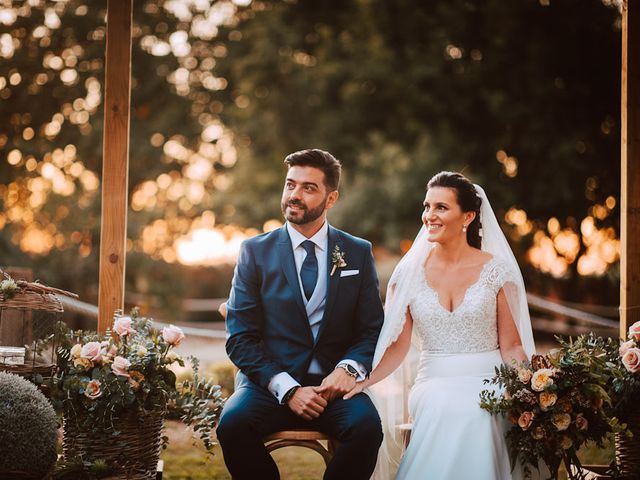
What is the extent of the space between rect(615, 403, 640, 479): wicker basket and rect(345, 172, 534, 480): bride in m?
0.66

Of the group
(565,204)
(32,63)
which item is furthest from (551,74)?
(32,63)

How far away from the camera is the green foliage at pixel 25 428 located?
3.35 metres

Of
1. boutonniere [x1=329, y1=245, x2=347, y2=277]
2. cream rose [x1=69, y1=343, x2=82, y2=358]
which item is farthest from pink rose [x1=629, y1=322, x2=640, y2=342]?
cream rose [x1=69, y1=343, x2=82, y2=358]

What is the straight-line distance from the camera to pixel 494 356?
3.84 metres

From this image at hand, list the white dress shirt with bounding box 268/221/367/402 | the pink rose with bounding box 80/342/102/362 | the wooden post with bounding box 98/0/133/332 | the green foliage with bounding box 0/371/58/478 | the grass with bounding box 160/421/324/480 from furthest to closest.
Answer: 1. the grass with bounding box 160/421/324/480
2. the wooden post with bounding box 98/0/133/332
3. the pink rose with bounding box 80/342/102/362
4. the white dress shirt with bounding box 268/221/367/402
5. the green foliage with bounding box 0/371/58/478

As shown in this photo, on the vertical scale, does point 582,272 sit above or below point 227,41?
below

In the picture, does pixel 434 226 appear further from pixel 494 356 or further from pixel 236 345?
pixel 236 345

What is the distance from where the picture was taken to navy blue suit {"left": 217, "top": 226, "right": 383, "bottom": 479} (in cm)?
345

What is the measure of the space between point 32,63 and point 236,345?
1019cm

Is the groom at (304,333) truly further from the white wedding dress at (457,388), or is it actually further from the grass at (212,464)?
the grass at (212,464)

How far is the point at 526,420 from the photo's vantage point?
11.1 feet

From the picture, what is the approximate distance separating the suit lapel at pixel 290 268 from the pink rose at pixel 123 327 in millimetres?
834

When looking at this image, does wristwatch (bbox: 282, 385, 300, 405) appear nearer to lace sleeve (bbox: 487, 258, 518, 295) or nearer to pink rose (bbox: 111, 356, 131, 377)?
pink rose (bbox: 111, 356, 131, 377)

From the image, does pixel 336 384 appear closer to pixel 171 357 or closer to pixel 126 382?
pixel 171 357
